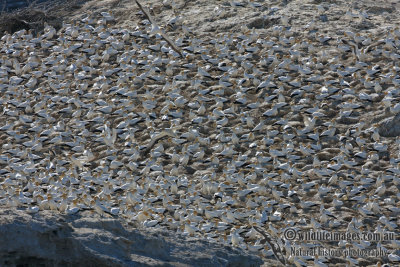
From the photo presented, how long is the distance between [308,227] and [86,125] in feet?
18.1

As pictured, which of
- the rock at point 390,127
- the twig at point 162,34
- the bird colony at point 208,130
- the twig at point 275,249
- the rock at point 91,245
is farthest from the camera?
the twig at point 162,34

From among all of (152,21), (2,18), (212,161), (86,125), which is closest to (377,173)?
(212,161)

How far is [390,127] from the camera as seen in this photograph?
14484mm

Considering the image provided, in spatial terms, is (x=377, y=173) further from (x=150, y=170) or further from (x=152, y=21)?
(x=152, y=21)

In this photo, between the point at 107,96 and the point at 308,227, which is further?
the point at 107,96

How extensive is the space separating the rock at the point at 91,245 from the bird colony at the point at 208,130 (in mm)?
1641

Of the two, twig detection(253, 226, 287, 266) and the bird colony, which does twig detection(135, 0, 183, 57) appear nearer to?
the bird colony

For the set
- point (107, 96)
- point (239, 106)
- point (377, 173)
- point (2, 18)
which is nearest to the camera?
point (377, 173)

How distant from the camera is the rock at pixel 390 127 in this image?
1445 cm

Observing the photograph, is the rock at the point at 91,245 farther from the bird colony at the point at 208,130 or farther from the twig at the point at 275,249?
the bird colony at the point at 208,130

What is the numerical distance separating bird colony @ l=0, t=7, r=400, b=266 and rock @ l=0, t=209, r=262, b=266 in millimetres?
1641

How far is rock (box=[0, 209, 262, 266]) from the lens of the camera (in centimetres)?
916

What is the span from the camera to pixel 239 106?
51.4ft

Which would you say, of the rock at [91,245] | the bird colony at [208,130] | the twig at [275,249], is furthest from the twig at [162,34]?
the rock at [91,245]
